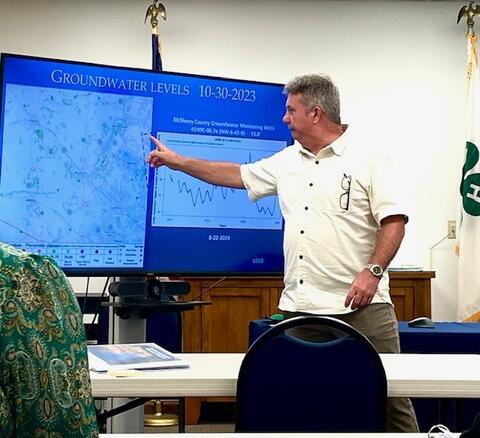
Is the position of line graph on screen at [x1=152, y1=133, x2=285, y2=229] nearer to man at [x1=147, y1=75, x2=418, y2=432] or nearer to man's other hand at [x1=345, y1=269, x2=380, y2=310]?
man at [x1=147, y1=75, x2=418, y2=432]

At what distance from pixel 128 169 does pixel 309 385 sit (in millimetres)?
1075

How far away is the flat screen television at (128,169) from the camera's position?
2.38 m

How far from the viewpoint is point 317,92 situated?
2902 mm

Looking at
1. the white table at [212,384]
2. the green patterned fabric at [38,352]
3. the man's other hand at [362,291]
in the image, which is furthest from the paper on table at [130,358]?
the green patterned fabric at [38,352]

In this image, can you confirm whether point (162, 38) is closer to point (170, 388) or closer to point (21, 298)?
point (170, 388)

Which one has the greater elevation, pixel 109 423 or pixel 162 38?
pixel 162 38

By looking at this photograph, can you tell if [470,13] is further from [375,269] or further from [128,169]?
[128,169]

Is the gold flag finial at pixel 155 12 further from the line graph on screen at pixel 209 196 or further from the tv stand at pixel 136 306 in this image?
the tv stand at pixel 136 306

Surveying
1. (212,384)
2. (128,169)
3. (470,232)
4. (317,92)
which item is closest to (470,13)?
(470,232)

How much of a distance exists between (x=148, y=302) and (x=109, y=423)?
476 mm

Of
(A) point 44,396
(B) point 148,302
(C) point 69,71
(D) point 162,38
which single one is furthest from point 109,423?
(D) point 162,38

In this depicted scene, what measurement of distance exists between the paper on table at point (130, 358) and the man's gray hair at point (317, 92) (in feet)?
3.90

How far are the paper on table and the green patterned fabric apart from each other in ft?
3.22

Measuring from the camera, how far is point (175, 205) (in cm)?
263
